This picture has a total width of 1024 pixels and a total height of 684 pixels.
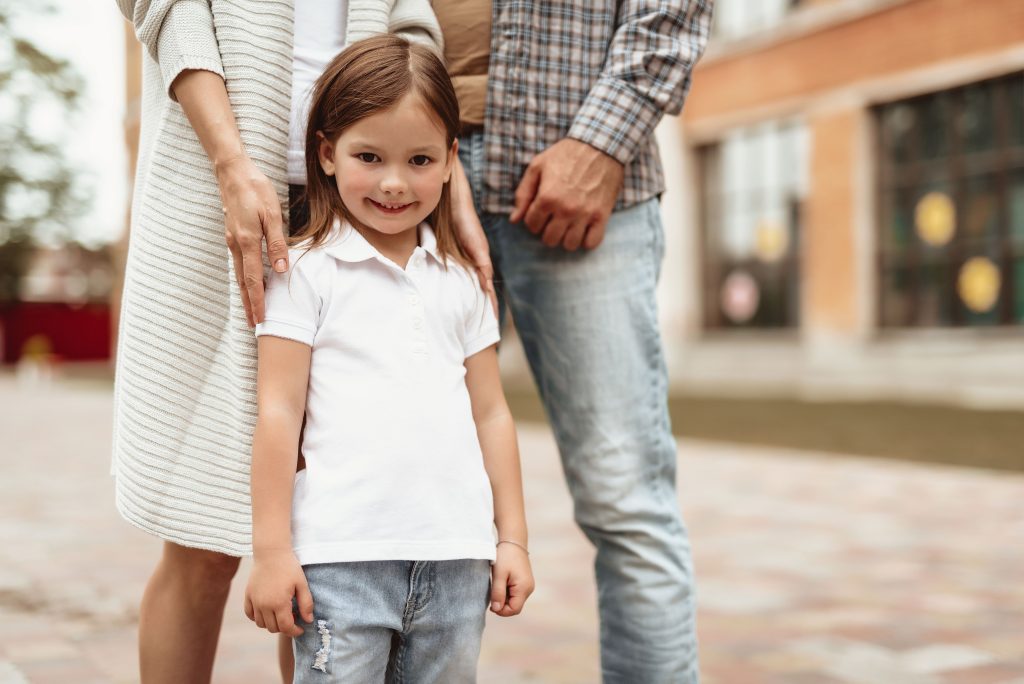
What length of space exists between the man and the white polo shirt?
0.47m

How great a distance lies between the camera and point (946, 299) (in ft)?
51.7

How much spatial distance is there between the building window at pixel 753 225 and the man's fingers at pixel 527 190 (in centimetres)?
1673

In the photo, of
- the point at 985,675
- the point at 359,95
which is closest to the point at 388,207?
the point at 359,95

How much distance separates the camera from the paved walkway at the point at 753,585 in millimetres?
2963

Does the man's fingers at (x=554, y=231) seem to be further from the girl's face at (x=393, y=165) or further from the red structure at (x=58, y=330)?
the red structure at (x=58, y=330)

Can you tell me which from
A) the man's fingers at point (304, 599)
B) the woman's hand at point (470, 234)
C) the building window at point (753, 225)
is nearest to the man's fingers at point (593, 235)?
the woman's hand at point (470, 234)

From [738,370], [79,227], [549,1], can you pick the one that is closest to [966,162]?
[738,370]

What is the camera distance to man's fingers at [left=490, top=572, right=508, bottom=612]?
5.37 feet

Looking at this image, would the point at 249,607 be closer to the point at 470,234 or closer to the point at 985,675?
the point at 470,234

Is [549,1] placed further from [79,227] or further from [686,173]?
[79,227]

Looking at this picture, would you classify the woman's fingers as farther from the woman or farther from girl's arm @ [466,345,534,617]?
girl's arm @ [466,345,534,617]

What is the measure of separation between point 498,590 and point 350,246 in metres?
0.55

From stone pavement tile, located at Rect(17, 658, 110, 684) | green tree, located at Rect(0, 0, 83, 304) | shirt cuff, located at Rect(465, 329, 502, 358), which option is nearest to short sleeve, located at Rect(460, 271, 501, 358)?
shirt cuff, located at Rect(465, 329, 502, 358)

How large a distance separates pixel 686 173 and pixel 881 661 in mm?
17519
